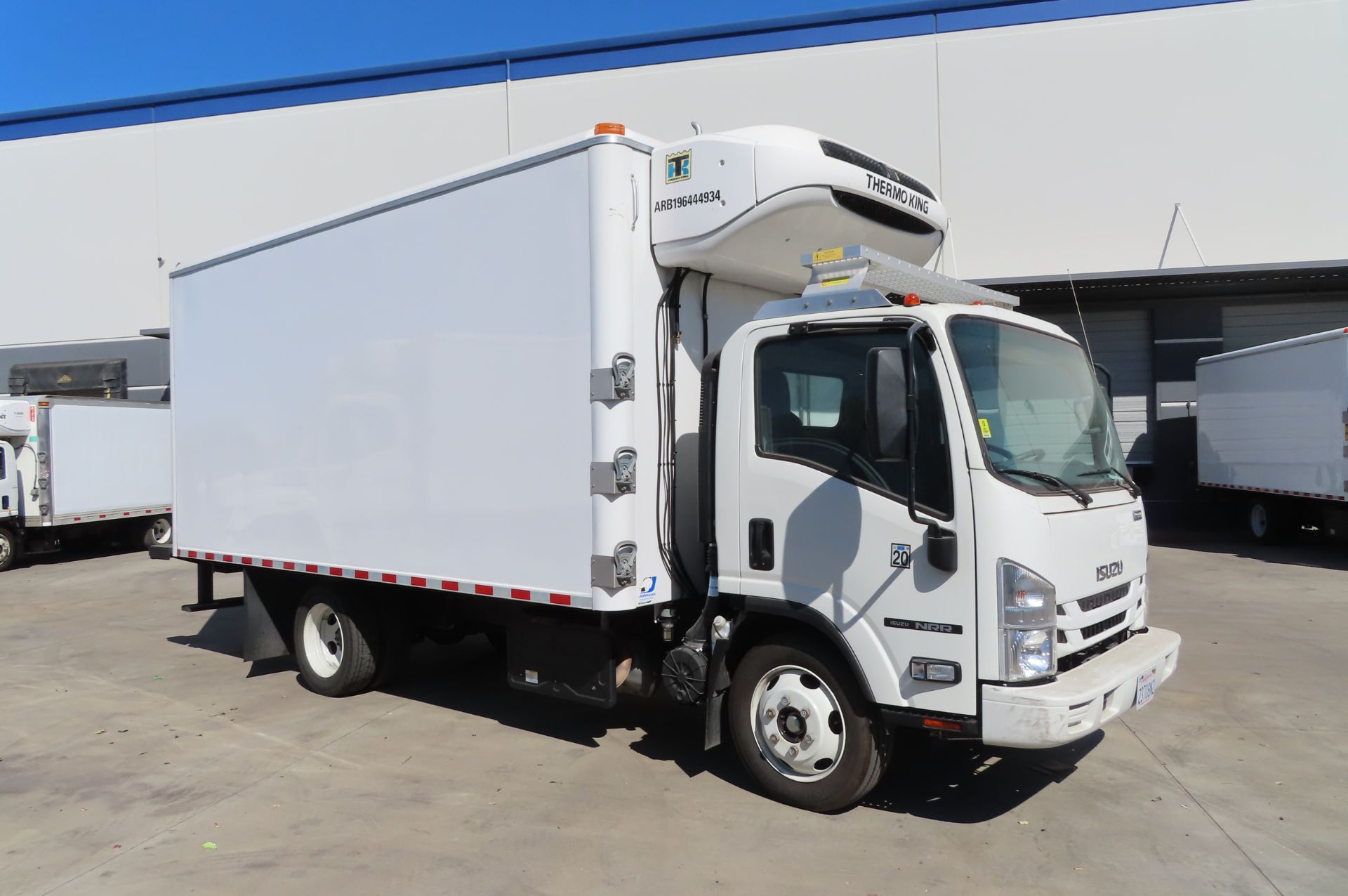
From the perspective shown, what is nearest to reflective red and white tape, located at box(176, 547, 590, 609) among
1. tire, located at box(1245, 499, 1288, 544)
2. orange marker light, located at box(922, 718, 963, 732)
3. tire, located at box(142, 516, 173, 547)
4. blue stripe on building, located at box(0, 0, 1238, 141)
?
orange marker light, located at box(922, 718, 963, 732)

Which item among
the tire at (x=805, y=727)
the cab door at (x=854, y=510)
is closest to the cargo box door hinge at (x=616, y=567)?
the cab door at (x=854, y=510)

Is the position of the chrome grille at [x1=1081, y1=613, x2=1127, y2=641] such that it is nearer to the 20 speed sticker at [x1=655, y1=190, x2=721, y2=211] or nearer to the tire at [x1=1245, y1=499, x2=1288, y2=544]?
the 20 speed sticker at [x1=655, y1=190, x2=721, y2=211]

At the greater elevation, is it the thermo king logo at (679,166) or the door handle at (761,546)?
the thermo king logo at (679,166)

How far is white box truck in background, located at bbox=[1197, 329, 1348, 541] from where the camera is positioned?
516 inches

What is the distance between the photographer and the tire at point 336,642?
22.8 feet

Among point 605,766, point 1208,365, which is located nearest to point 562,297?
point 605,766

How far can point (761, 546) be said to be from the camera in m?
4.79

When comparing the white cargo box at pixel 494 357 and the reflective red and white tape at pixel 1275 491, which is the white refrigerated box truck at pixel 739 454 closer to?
the white cargo box at pixel 494 357

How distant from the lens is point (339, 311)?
6504mm

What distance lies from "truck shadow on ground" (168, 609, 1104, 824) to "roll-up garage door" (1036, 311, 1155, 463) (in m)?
14.2

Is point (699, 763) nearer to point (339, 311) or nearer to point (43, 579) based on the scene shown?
point (339, 311)

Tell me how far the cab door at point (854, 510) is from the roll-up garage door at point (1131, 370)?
50.6 ft

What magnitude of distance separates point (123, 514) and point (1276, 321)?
74.8ft

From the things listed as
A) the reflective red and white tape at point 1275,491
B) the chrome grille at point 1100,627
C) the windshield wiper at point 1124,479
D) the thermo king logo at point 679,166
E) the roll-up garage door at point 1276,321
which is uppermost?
the roll-up garage door at point 1276,321
